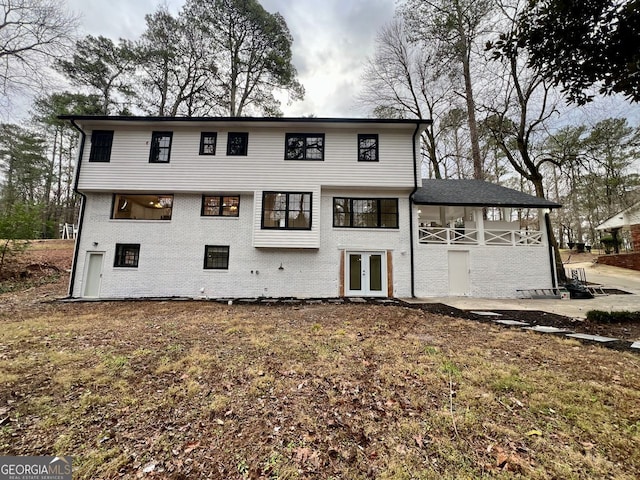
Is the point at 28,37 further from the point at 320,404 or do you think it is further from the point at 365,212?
the point at 320,404

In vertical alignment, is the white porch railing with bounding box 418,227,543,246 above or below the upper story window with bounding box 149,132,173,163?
below

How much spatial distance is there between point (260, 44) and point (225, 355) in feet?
63.9

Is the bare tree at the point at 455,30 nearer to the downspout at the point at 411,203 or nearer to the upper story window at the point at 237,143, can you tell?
the downspout at the point at 411,203

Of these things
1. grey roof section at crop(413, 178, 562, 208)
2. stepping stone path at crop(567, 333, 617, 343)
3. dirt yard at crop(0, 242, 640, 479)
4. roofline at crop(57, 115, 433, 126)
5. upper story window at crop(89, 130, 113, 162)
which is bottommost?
dirt yard at crop(0, 242, 640, 479)

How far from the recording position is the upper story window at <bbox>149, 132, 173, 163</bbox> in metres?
11.2

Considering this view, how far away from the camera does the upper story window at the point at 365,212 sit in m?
11.5

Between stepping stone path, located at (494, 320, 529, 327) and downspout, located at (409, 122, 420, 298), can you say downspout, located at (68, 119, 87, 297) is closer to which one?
downspout, located at (409, 122, 420, 298)

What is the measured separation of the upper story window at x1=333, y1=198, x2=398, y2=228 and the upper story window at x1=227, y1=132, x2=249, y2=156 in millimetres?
4485

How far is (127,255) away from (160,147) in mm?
4839

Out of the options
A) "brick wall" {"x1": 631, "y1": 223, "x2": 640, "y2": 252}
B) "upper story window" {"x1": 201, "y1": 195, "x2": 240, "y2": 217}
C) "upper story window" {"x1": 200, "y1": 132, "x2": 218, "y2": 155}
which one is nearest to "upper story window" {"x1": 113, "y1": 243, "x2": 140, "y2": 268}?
"upper story window" {"x1": 201, "y1": 195, "x2": 240, "y2": 217}

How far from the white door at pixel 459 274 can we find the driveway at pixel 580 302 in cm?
43

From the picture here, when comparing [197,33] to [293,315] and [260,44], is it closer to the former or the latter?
[260,44]

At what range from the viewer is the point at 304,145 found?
11367mm

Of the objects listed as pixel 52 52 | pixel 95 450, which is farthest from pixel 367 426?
pixel 52 52
